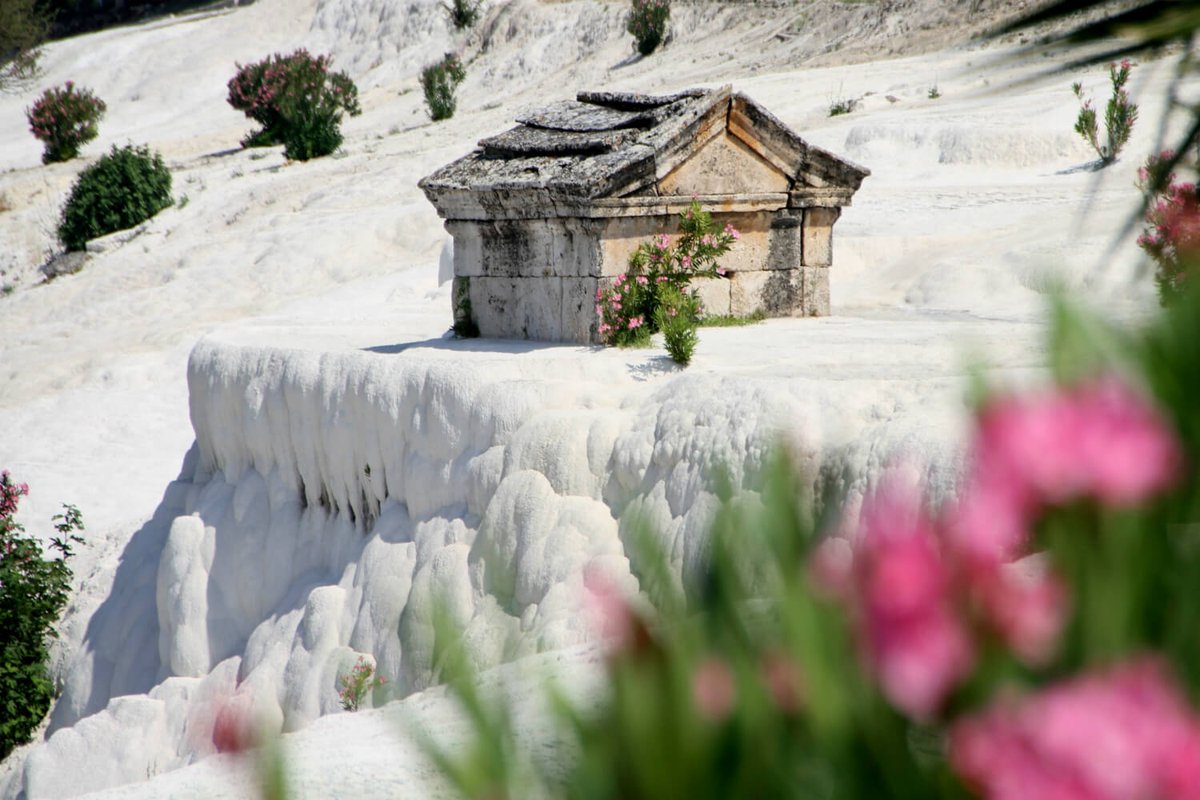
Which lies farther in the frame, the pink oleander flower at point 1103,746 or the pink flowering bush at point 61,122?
the pink flowering bush at point 61,122

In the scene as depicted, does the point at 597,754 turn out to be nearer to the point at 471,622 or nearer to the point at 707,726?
the point at 707,726

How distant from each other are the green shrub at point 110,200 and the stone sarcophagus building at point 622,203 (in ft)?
46.9

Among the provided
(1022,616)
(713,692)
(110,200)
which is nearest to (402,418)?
(713,692)

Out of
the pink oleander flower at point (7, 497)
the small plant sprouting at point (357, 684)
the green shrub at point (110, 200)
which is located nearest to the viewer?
the small plant sprouting at point (357, 684)

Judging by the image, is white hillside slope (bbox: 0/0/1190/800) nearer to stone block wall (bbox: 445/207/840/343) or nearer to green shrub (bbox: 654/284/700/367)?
green shrub (bbox: 654/284/700/367)

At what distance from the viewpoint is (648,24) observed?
29.2 meters

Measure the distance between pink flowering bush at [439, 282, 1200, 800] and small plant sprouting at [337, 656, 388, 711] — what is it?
5.91m

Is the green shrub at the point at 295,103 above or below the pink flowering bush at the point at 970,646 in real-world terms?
below

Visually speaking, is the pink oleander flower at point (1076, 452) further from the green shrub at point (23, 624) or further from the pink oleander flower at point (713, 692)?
the green shrub at point (23, 624)

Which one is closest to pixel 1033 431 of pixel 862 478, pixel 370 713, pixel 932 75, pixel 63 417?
pixel 370 713

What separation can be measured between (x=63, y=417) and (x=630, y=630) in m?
13.8

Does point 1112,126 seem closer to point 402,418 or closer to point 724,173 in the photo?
point 724,173

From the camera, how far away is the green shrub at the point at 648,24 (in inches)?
1151

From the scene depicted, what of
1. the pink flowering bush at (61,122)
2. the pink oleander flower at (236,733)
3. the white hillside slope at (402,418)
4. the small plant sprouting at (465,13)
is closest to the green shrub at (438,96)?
the white hillside slope at (402,418)
